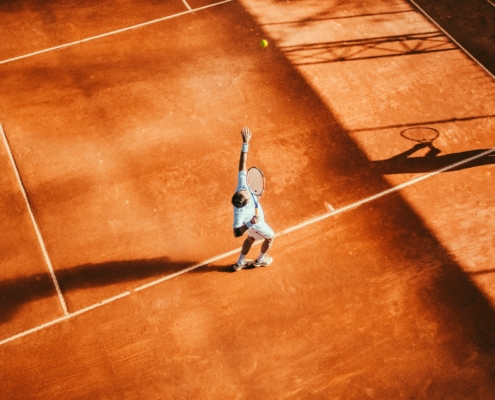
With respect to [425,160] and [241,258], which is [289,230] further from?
[425,160]

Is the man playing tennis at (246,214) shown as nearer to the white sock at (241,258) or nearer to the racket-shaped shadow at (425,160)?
the white sock at (241,258)

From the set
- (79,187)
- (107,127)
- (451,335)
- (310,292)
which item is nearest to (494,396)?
(451,335)

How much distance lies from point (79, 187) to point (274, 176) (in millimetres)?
3674

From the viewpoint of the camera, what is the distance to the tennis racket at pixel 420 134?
355 inches

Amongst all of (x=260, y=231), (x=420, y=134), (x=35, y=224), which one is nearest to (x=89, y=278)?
(x=35, y=224)

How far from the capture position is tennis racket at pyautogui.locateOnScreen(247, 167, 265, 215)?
547 centimetres

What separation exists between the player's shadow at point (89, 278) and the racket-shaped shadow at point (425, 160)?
3.87 meters

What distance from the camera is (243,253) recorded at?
6.80 m

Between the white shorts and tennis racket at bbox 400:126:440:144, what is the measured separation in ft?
14.8

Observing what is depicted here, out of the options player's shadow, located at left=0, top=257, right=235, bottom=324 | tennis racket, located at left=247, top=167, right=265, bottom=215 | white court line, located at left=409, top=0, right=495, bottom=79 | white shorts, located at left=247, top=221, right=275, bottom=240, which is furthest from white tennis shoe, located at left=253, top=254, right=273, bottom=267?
white court line, located at left=409, top=0, right=495, bottom=79

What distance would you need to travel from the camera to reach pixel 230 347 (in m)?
6.50

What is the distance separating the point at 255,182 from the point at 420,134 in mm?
5051

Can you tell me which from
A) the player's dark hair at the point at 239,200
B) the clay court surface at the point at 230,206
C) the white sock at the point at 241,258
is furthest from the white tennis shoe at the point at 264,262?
the player's dark hair at the point at 239,200

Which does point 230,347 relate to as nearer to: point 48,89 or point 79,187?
point 79,187
